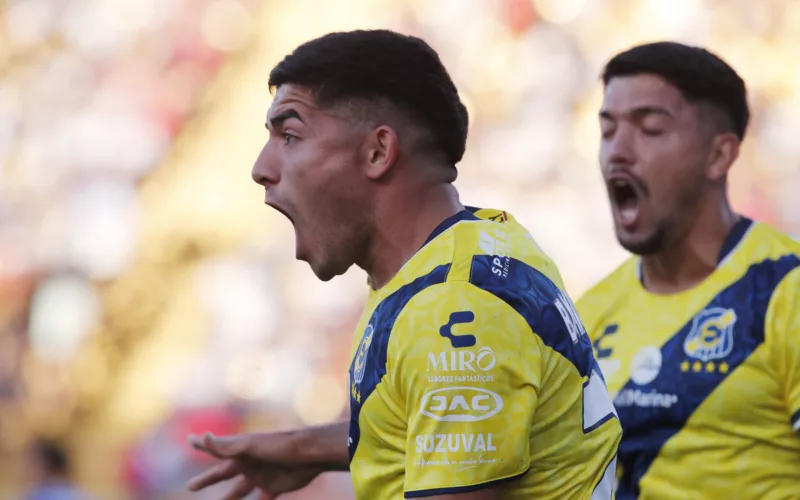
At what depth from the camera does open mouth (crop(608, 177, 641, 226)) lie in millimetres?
3385

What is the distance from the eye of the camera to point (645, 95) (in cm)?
335

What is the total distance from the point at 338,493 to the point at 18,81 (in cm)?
Answer: 610

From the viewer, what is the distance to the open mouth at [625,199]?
338 cm

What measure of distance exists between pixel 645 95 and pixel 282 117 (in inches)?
57.8

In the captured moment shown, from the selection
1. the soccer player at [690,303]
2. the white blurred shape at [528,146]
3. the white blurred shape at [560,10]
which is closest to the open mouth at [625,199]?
the soccer player at [690,303]

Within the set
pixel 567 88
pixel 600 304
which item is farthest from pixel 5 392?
pixel 600 304

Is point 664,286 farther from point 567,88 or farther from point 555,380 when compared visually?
point 567,88

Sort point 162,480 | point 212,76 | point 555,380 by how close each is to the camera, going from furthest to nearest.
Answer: point 212,76, point 162,480, point 555,380

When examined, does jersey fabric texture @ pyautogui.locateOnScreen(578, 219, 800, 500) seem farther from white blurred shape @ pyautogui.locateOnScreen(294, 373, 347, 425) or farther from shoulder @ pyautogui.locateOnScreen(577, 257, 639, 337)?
white blurred shape @ pyautogui.locateOnScreen(294, 373, 347, 425)

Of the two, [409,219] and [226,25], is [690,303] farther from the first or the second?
[226,25]

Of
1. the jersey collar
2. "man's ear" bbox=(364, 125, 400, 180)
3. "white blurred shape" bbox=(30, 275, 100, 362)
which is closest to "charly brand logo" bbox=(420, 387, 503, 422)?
the jersey collar

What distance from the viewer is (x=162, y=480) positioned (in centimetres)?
870

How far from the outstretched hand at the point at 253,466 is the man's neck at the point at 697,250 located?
126 cm

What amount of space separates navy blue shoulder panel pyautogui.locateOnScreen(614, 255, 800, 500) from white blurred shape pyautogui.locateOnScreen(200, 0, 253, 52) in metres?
9.06
